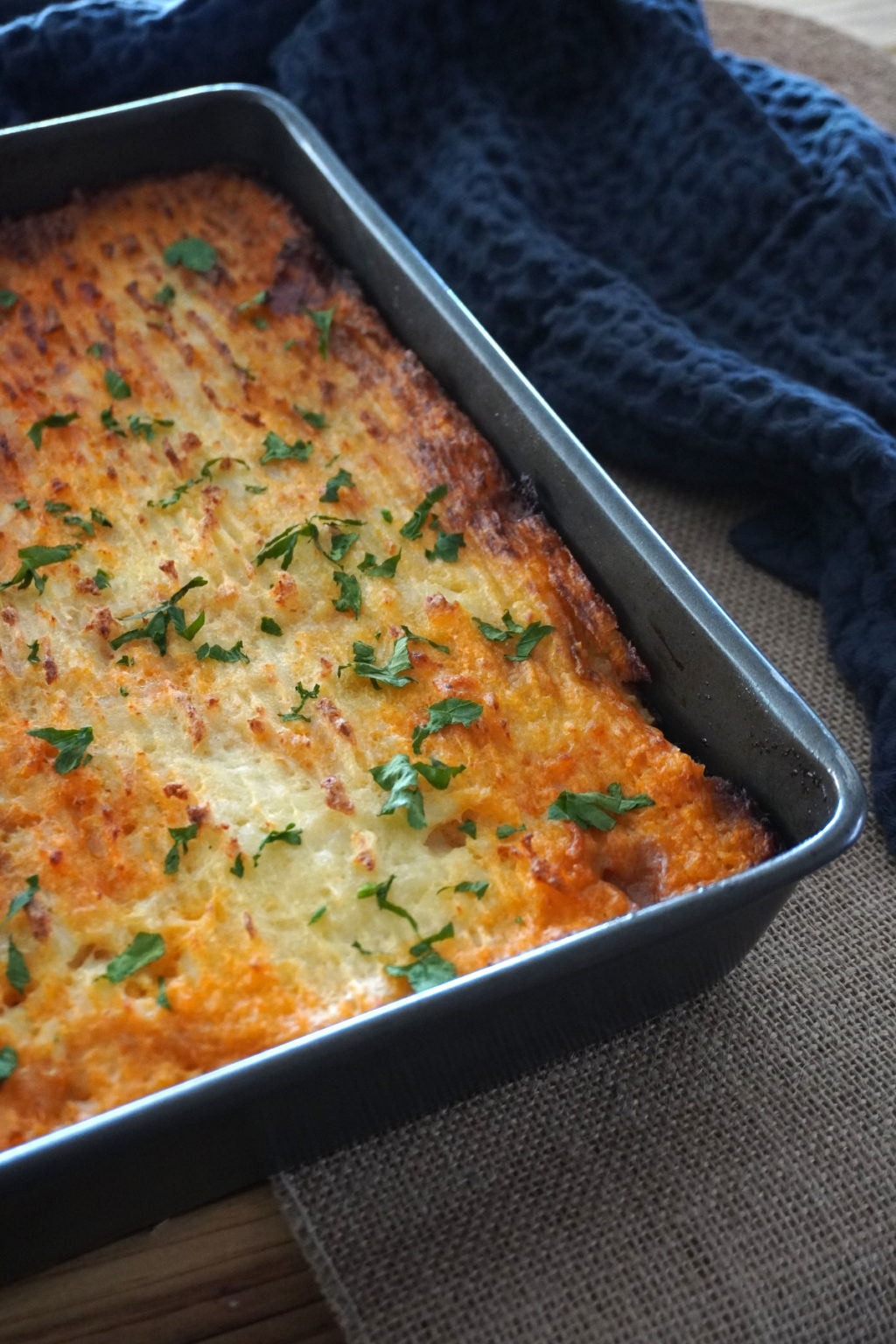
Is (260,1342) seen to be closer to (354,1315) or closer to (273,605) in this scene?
(354,1315)

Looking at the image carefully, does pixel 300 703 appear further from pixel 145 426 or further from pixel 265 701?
pixel 145 426

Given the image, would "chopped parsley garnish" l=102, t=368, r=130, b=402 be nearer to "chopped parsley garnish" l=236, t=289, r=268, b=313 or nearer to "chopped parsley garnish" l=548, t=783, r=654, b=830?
"chopped parsley garnish" l=236, t=289, r=268, b=313

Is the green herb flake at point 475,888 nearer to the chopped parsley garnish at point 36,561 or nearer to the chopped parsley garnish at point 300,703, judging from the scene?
the chopped parsley garnish at point 300,703

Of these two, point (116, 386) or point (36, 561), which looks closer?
point (36, 561)

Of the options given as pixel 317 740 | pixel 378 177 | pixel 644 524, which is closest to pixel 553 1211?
pixel 317 740

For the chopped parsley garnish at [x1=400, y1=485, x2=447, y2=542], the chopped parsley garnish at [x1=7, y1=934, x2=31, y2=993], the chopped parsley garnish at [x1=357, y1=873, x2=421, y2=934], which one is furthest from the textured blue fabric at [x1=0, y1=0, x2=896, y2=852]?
the chopped parsley garnish at [x1=7, y1=934, x2=31, y2=993]

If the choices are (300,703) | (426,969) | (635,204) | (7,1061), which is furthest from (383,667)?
(635,204)
